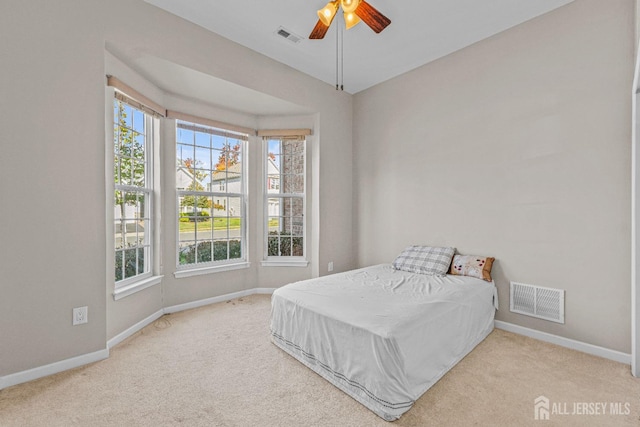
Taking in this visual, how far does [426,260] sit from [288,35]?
286 centimetres

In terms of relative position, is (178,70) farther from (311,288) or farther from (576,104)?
(576,104)

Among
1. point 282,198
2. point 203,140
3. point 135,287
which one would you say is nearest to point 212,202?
point 203,140

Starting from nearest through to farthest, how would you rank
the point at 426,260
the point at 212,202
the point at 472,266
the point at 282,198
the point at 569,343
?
the point at 569,343
the point at 472,266
the point at 426,260
the point at 212,202
the point at 282,198

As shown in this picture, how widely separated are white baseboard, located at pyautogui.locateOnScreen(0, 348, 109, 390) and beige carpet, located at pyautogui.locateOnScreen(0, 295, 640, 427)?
5 cm

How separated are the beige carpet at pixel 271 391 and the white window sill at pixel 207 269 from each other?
38.2 inches

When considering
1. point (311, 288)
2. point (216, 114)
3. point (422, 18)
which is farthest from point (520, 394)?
point (216, 114)

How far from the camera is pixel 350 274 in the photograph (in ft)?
10.5

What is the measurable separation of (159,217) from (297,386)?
8.09 ft

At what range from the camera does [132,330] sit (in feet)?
9.33

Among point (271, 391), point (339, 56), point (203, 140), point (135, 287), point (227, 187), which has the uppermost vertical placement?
point (339, 56)

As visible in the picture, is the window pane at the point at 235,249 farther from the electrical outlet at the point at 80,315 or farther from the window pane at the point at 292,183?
the electrical outlet at the point at 80,315

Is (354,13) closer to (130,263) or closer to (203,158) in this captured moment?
(203,158)

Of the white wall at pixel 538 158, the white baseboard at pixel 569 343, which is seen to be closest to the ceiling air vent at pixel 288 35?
the white wall at pixel 538 158

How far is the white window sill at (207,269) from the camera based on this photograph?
11.5ft
